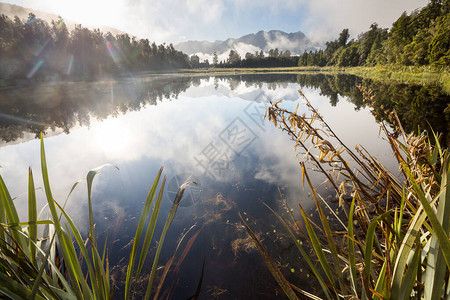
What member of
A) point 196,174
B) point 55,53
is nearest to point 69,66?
point 55,53

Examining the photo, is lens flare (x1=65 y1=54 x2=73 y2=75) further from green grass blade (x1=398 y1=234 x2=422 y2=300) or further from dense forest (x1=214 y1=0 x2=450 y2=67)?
dense forest (x1=214 y1=0 x2=450 y2=67)

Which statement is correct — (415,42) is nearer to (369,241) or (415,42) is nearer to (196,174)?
(196,174)

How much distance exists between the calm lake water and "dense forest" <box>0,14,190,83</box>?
44263 mm

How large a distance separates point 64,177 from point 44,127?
23.6ft

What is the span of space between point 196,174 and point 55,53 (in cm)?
6843

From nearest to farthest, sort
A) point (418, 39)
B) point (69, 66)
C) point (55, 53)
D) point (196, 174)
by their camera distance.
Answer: point (196, 174), point (418, 39), point (55, 53), point (69, 66)

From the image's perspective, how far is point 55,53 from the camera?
50125mm

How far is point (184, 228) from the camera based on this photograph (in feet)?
12.6

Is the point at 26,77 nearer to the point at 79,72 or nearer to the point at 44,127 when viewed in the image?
the point at 79,72

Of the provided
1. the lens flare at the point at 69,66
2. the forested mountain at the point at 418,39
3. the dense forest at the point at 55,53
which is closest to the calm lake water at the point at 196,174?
the forested mountain at the point at 418,39

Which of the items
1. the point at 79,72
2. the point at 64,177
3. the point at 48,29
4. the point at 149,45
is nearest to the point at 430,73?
the point at 64,177

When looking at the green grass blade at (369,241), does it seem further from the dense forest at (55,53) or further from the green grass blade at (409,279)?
the dense forest at (55,53)

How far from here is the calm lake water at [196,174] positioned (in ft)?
10.0

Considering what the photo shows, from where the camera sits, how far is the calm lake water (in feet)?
10.0
